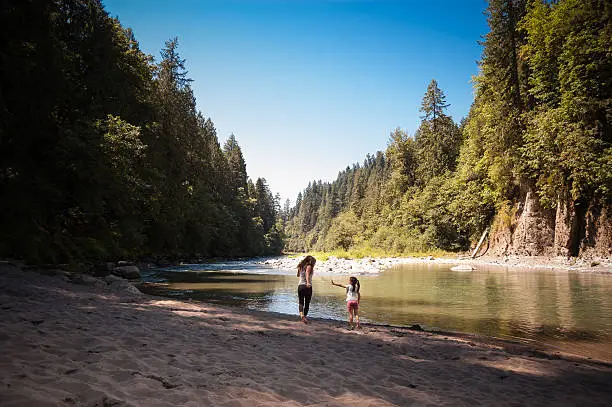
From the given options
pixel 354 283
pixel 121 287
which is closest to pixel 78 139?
pixel 121 287

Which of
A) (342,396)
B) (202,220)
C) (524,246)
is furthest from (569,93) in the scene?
(202,220)

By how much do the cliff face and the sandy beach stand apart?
2449cm

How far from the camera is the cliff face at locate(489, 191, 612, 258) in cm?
2608

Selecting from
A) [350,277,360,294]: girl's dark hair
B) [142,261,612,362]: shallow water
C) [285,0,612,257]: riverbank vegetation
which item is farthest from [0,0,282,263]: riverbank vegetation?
[285,0,612,257]: riverbank vegetation

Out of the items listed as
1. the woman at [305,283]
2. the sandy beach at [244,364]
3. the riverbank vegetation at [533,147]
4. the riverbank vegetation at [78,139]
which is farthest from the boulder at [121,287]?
the riverbank vegetation at [533,147]

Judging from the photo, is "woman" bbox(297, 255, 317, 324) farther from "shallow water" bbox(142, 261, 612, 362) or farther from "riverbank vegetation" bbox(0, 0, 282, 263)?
"riverbank vegetation" bbox(0, 0, 282, 263)

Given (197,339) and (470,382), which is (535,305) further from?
(197,339)

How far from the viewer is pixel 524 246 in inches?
1282

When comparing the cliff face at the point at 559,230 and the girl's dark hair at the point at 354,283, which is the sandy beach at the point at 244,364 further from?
the cliff face at the point at 559,230

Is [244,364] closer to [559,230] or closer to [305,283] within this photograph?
[305,283]

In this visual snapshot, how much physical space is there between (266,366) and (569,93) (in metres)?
33.0

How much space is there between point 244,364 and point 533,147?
1335 inches

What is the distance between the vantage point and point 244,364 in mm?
5414

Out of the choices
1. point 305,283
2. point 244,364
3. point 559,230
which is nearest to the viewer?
point 244,364
